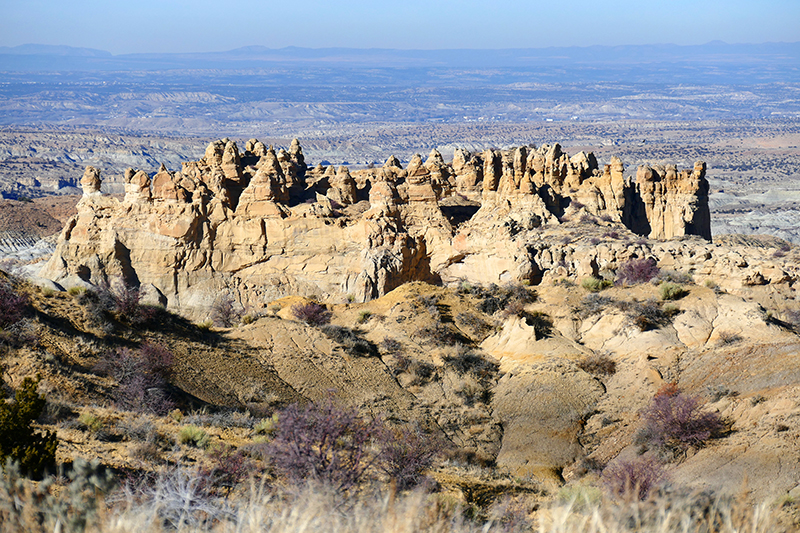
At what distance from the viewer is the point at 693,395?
16672mm

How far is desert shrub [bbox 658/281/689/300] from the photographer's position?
72.3 feet

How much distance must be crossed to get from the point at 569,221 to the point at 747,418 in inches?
882

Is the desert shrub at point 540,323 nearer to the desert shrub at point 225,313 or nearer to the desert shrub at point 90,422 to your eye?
the desert shrub at point 225,313

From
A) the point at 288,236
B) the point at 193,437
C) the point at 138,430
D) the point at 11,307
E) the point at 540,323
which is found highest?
the point at 11,307

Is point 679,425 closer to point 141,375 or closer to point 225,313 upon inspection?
point 141,375

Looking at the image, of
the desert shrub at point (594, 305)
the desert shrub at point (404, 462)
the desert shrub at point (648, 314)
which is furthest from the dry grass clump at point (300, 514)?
the desert shrub at point (594, 305)

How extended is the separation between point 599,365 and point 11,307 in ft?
46.4

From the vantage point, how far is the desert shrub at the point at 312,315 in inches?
944

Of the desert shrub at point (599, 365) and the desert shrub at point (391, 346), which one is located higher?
the desert shrub at point (599, 365)

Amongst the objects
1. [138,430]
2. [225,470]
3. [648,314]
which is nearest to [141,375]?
[138,430]

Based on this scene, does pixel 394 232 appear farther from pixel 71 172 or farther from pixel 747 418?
pixel 71 172

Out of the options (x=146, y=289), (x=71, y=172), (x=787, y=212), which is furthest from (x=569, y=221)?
(x=71, y=172)

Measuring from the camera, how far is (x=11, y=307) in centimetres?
1731

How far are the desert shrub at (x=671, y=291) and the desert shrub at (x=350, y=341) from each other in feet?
27.7
